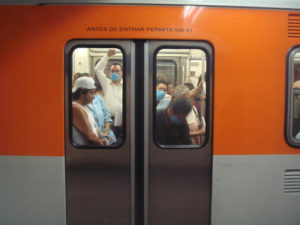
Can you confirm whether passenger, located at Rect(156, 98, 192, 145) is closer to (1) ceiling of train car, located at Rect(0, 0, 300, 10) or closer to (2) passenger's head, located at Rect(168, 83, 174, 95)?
(2) passenger's head, located at Rect(168, 83, 174, 95)

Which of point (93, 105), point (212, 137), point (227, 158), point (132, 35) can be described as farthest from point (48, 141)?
point (227, 158)

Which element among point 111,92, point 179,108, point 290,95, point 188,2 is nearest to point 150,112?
point 179,108

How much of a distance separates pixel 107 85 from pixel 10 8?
48.8 inches

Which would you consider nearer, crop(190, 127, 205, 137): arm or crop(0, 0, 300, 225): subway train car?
crop(0, 0, 300, 225): subway train car

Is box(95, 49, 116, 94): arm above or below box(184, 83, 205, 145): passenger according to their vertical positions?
above

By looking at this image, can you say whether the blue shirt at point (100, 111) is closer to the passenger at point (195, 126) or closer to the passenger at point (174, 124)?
the passenger at point (174, 124)

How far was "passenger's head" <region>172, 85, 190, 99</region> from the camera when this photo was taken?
9.07 feet

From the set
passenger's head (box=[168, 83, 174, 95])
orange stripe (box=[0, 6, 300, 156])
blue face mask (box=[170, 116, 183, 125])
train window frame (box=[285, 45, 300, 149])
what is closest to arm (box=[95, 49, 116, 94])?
orange stripe (box=[0, 6, 300, 156])

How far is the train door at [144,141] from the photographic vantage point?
2717 mm

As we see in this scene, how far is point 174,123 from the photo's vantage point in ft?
9.20

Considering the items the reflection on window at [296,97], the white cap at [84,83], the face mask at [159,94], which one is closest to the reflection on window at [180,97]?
the face mask at [159,94]

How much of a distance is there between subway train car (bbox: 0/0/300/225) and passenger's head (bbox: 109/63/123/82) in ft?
0.03

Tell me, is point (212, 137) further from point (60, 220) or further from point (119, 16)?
point (60, 220)

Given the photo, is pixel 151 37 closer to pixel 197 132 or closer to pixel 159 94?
pixel 159 94
